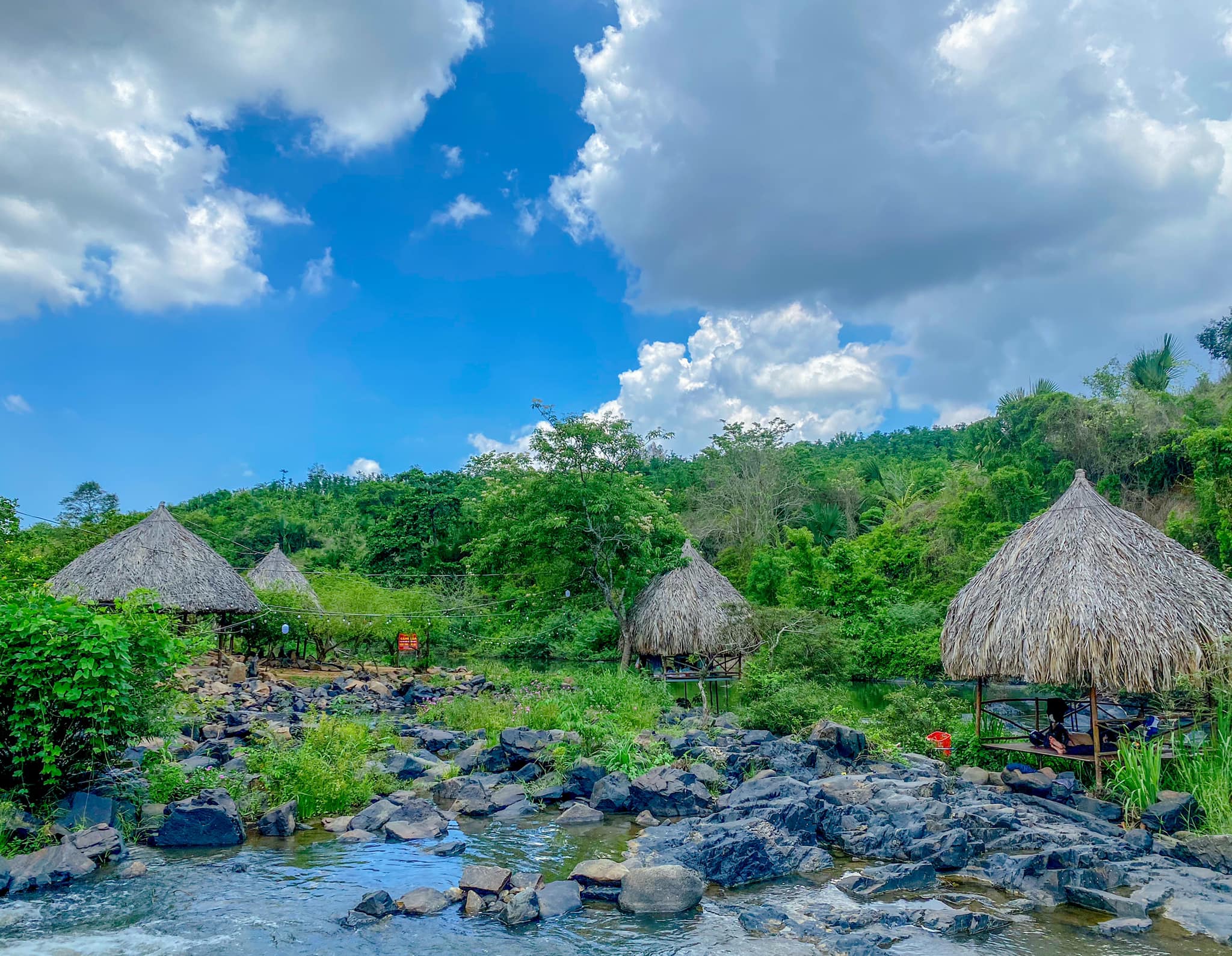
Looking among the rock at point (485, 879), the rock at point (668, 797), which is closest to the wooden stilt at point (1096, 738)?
the rock at point (668, 797)

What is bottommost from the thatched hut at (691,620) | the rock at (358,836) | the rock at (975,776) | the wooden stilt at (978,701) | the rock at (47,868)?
the rock at (358,836)

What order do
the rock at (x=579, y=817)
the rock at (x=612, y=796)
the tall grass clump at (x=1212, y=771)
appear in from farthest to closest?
the rock at (x=612, y=796)
the rock at (x=579, y=817)
the tall grass clump at (x=1212, y=771)

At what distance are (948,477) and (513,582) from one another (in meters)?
17.2

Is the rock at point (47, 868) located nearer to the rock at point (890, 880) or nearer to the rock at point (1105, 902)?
the rock at point (890, 880)

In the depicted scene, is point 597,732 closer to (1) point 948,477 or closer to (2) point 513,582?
(2) point 513,582

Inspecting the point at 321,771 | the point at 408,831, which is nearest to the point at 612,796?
the point at 408,831

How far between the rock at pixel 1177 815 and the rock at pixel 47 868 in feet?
Result: 33.9

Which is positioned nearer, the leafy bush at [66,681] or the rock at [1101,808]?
the leafy bush at [66,681]

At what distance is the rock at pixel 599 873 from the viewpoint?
730cm

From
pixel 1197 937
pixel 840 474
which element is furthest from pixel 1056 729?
pixel 840 474

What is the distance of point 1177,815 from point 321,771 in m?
9.45

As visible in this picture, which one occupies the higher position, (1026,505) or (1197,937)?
(1026,505)

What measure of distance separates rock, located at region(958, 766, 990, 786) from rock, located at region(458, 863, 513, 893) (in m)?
6.37

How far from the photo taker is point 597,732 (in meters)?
12.5
